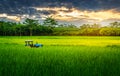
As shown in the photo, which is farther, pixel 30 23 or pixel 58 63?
pixel 30 23

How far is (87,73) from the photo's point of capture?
5.42 metres

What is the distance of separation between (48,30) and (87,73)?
7108 centimetres

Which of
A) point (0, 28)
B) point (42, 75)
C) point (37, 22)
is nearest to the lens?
point (42, 75)

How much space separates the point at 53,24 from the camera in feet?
285

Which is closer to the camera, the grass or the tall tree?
the grass

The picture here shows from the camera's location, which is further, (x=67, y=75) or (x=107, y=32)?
(x=107, y=32)

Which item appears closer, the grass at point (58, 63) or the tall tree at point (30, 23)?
the grass at point (58, 63)

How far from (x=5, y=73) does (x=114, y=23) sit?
291 ft

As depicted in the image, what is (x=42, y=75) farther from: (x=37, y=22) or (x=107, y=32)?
(x=37, y=22)

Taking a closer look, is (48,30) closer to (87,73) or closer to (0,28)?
(0,28)

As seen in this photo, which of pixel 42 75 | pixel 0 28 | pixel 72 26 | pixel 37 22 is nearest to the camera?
pixel 42 75

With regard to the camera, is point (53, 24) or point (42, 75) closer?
point (42, 75)

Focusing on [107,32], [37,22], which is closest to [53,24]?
[37,22]

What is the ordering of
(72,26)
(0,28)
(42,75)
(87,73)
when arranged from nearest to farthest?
(42,75) → (87,73) → (0,28) → (72,26)
